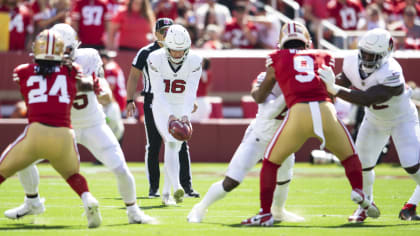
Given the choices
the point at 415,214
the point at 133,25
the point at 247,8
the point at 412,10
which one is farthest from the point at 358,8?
the point at 415,214

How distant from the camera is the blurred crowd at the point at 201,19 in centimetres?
1605

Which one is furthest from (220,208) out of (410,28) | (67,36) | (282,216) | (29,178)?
(410,28)

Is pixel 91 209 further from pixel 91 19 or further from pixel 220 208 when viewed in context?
pixel 91 19

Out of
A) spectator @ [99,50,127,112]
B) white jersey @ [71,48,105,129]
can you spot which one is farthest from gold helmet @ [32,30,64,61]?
spectator @ [99,50,127,112]

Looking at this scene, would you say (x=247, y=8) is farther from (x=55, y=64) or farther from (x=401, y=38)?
(x=55, y=64)

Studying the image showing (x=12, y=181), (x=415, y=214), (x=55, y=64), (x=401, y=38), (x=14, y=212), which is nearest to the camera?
(x=55, y=64)

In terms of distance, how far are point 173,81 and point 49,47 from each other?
8.22 feet

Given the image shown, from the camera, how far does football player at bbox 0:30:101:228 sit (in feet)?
22.7

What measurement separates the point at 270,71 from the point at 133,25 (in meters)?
8.64

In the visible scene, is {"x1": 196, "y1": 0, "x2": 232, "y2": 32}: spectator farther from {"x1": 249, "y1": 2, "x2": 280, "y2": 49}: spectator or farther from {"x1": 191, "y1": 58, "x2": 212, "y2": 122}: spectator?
{"x1": 191, "y1": 58, "x2": 212, "y2": 122}: spectator

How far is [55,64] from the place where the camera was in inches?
281

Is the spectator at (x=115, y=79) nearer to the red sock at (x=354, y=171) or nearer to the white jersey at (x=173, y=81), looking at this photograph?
the white jersey at (x=173, y=81)

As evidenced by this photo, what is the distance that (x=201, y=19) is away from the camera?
1794 cm

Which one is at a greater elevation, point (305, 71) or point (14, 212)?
point (305, 71)
